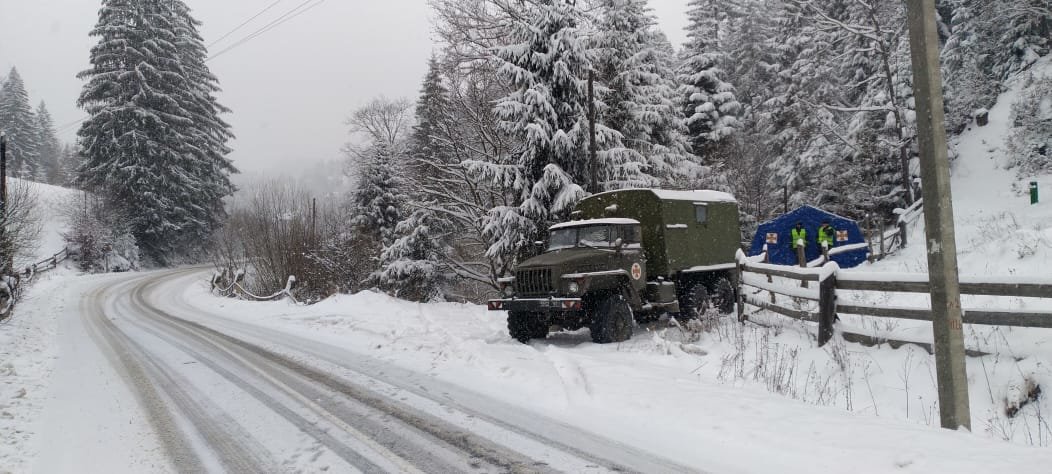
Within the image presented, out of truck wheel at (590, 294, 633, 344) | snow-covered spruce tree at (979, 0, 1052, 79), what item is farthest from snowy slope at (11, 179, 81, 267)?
snow-covered spruce tree at (979, 0, 1052, 79)

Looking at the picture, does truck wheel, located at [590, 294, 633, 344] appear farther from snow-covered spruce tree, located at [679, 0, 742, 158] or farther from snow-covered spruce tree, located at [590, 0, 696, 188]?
snow-covered spruce tree, located at [679, 0, 742, 158]

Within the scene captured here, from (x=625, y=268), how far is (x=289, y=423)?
645cm

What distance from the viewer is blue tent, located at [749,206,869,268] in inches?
757

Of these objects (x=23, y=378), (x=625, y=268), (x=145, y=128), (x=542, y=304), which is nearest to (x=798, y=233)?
(x=625, y=268)

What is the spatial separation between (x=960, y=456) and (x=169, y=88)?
167ft

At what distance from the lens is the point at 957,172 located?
26.2 m

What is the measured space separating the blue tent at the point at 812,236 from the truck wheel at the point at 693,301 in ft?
29.0

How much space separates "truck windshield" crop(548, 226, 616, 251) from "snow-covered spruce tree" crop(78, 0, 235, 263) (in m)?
40.0

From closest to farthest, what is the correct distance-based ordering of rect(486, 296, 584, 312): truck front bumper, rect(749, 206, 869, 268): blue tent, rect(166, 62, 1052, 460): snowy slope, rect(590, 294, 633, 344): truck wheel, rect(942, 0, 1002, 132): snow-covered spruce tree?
rect(166, 62, 1052, 460): snowy slope < rect(486, 296, 584, 312): truck front bumper < rect(590, 294, 633, 344): truck wheel < rect(749, 206, 869, 268): blue tent < rect(942, 0, 1002, 132): snow-covered spruce tree

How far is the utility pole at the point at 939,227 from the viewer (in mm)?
4547

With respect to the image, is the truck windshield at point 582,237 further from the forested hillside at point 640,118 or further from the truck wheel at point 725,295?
the forested hillside at point 640,118

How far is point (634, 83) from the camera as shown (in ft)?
78.7

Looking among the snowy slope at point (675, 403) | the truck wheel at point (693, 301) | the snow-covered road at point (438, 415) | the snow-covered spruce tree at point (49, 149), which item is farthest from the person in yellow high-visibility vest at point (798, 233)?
the snow-covered spruce tree at point (49, 149)

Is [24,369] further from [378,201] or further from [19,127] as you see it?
[19,127]
